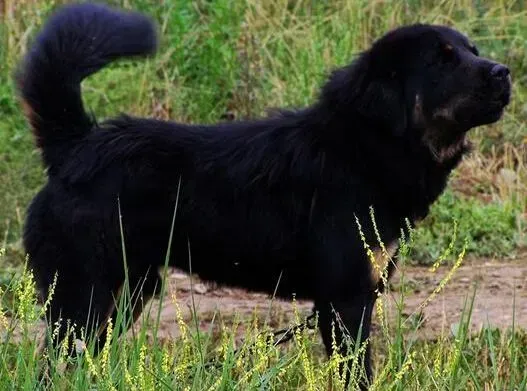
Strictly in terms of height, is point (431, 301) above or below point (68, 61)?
below

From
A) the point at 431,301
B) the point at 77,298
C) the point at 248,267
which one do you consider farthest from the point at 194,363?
the point at 431,301

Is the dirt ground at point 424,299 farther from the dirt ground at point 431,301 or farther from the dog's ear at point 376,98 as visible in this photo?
the dog's ear at point 376,98

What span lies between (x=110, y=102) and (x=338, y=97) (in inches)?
181

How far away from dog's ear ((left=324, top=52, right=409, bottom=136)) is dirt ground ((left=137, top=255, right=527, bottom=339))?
1.20 meters

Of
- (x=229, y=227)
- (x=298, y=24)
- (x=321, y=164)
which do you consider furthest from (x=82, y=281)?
(x=298, y=24)

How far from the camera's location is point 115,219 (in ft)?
16.2

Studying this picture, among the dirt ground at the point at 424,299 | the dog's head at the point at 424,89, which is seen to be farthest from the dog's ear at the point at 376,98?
the dirt ground at the point at 424,299

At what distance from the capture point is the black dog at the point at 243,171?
4.93 meters

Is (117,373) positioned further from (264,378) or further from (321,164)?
(321,164)

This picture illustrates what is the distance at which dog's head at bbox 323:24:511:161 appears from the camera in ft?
16.4

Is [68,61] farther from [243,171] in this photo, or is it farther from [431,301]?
[431,301]

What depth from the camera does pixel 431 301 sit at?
21.2ft

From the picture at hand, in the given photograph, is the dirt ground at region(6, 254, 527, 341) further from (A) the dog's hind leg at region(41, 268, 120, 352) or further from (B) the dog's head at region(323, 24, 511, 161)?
(B) the dog's head at region(323, 24, 511, 161)

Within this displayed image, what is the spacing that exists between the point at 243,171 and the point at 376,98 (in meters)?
0.66
